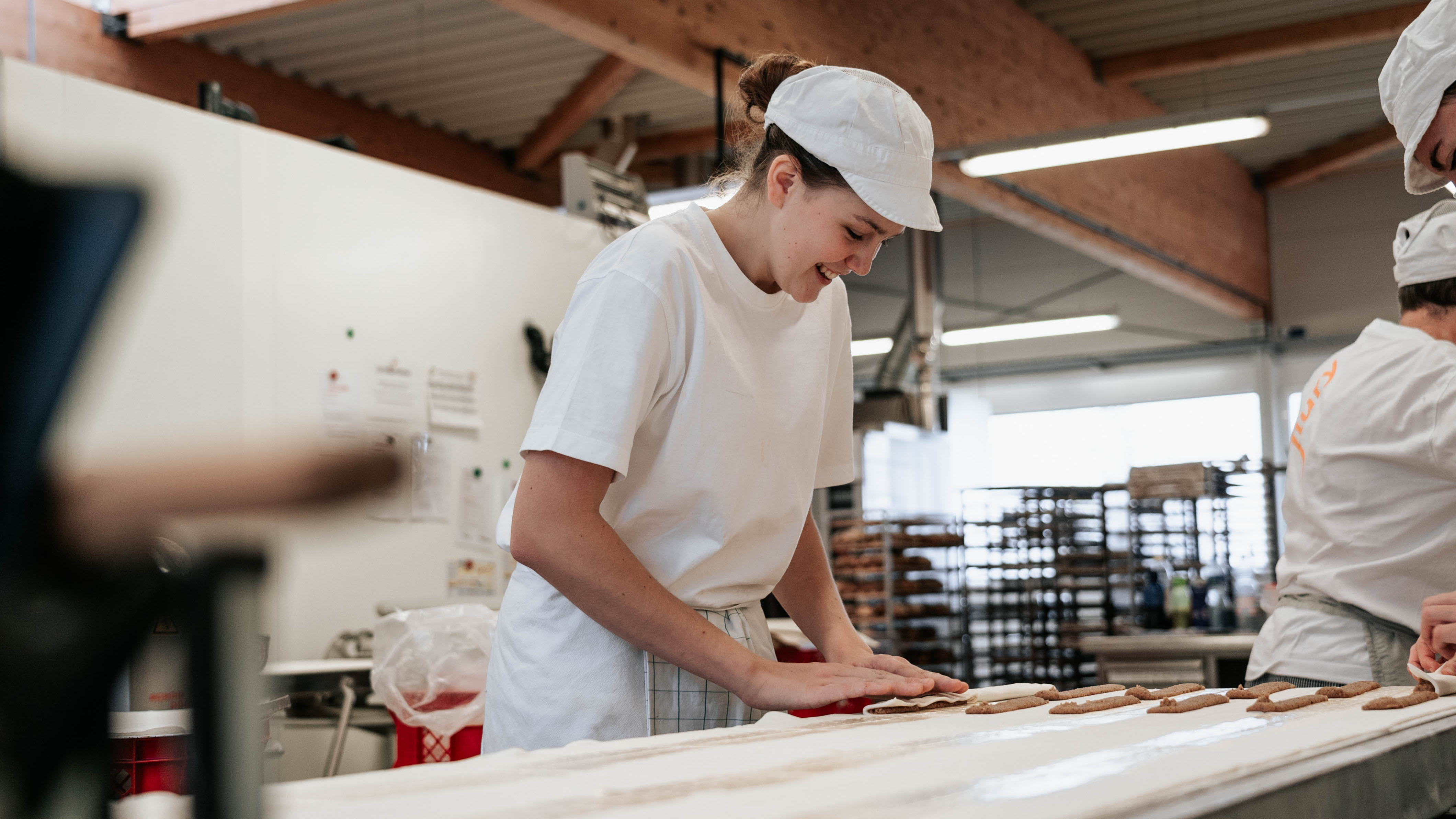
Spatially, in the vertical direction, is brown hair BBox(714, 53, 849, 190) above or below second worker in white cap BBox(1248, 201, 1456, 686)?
above

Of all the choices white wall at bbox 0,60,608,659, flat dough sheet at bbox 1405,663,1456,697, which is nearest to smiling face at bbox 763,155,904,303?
flat dough sheet at bbox 1405,663,1456,697

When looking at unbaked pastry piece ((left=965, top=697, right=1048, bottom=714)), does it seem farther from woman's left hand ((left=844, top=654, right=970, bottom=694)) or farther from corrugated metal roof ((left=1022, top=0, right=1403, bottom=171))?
corrugated metal roof ((left=1022, top=0, right=1403, bottom=171))

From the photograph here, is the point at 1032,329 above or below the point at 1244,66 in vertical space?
below

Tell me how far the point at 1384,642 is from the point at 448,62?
271 inches

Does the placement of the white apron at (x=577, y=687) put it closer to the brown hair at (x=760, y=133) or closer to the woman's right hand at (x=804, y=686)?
the woman's right hand at (x=804, y=686)

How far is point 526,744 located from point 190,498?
1168 mm

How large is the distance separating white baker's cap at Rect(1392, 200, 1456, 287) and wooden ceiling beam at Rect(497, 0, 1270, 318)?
258 centimetres

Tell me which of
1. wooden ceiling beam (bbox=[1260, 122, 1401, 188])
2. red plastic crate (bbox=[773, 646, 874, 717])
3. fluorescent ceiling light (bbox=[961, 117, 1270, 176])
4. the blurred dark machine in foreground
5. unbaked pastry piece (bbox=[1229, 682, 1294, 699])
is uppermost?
wooden ceiling beam (bbox=[1260, 122, 1401, 188])

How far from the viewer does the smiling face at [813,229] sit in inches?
59.3

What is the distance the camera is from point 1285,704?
55.4 inches

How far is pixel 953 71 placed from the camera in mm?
7098

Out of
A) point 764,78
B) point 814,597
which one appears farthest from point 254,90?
point 814,597

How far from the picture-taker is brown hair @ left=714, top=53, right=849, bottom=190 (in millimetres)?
1546

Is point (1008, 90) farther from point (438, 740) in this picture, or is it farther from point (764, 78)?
point (764, 78)
